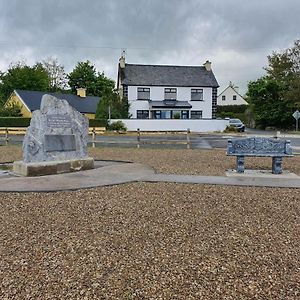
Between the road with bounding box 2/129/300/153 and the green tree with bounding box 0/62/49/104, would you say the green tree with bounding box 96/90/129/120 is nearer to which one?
the road with bounding box 2/129/300/153

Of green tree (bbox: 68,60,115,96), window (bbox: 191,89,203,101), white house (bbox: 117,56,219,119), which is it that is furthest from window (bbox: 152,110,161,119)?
green tree (bbox: 68,60,115,96)

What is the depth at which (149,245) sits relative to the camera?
3.92 meters

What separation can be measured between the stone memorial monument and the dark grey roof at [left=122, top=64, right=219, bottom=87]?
29.2m

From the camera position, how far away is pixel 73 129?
908 cm

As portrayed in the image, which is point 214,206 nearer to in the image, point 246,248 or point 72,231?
point 246,248

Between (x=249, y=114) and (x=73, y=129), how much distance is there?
44.8m

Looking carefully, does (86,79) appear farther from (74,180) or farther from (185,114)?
(74,180)

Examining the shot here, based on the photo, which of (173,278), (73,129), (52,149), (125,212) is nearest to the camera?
(173,278)

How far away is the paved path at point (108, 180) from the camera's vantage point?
6906mm

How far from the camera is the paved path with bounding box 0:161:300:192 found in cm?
691

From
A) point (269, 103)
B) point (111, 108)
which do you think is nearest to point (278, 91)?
point (269, 103)

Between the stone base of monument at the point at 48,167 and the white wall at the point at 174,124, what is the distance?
80.2 ft

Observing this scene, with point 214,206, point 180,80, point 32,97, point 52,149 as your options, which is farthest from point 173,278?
point 32,97

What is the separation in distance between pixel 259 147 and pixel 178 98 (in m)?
30.7
